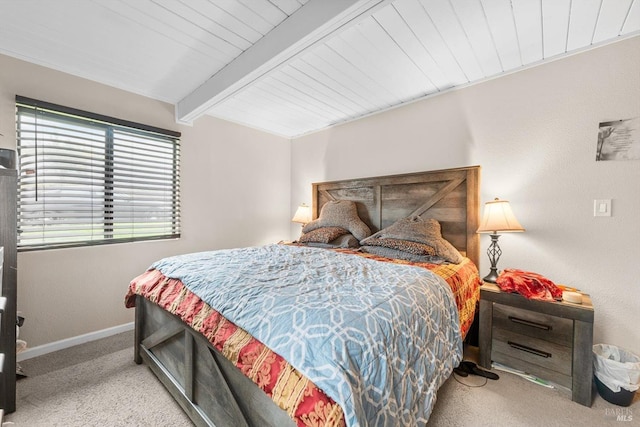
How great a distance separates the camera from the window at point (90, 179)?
6.88 ft

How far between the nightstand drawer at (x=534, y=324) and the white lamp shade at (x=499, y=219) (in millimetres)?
566

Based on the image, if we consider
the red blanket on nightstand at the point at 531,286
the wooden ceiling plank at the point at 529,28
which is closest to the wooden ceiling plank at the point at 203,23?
the wooden ceiling plank at the point at 529,28

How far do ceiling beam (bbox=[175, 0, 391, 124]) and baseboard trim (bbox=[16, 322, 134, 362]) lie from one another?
7.55 feet

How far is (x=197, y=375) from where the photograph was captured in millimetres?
1386

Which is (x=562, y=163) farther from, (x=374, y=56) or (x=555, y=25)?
(x=374, y=56)

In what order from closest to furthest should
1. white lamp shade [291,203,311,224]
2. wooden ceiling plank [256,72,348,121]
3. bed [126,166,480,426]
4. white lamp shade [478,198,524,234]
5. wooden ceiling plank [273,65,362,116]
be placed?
bed [126,166,480,426] → white lamp shade [478,198,524,234] → wooden ceiling plank [273,65,362,116] → wooden ceiling plank [256,72,348,121] → white lamp shade [291,203,311,224]

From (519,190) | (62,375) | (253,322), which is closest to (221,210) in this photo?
(62,375)

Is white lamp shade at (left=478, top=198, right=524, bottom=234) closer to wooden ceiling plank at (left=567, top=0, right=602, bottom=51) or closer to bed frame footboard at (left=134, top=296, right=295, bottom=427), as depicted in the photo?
wooden ceiling plank at (left=567, top=0, right=602, bottom=51)

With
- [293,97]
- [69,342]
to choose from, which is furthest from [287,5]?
[69,342]

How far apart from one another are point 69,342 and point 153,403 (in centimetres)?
133

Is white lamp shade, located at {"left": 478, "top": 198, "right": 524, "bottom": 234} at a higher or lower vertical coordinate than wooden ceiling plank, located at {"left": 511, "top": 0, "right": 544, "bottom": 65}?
lower

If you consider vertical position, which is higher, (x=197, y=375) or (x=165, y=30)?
(x=165, y=30)

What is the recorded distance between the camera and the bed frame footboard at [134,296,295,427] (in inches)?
41.2

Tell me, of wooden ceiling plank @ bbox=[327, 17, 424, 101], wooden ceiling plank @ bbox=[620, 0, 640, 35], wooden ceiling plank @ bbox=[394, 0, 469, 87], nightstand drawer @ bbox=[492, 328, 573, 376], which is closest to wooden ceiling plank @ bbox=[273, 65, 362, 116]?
wooden ceiling plank @ bbox=[327, 17, 424, 101]
